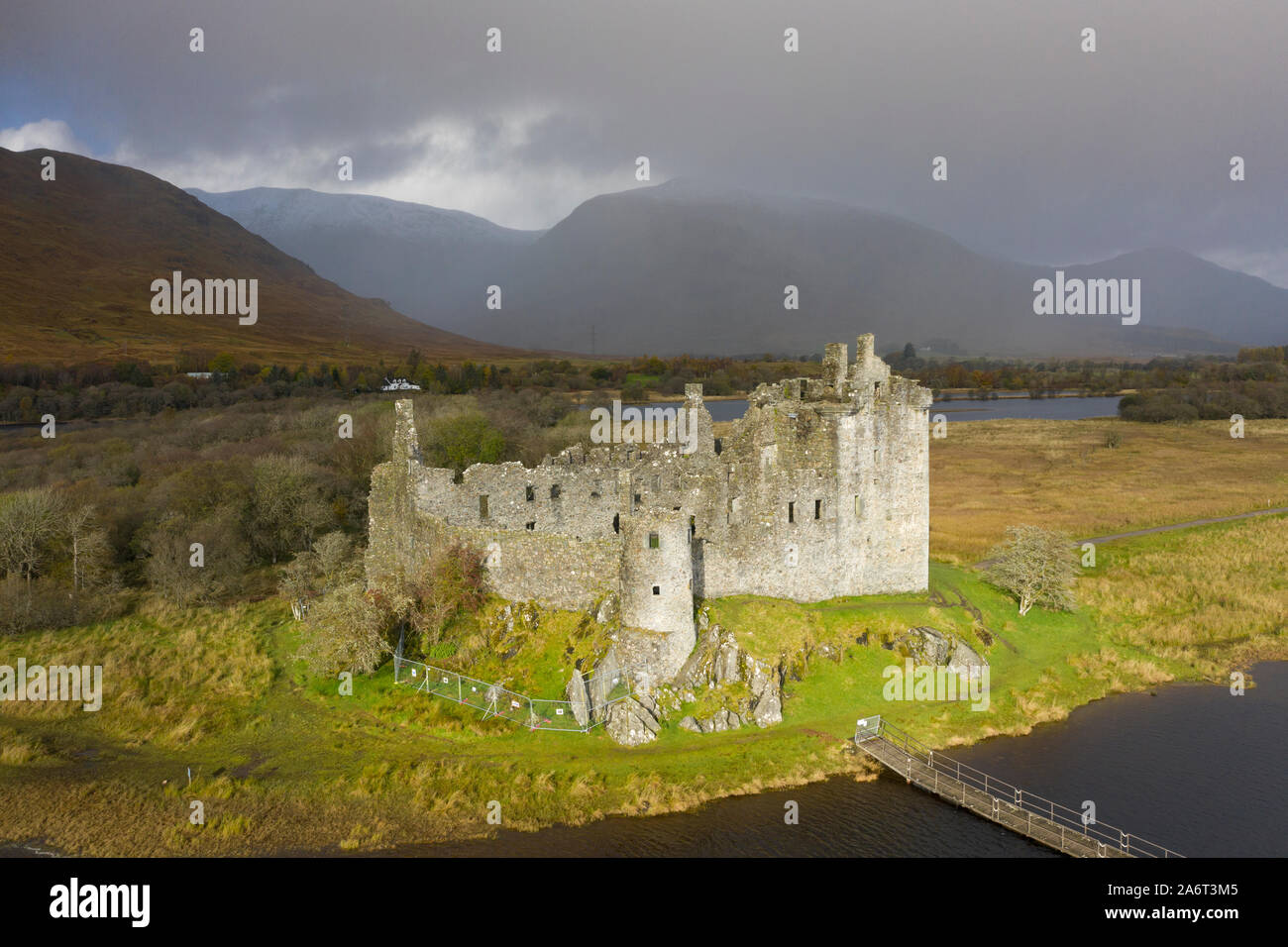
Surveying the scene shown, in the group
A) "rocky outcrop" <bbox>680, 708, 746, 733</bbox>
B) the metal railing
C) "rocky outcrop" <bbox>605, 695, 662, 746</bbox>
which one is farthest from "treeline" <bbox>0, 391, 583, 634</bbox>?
"rocky outcrop" <bbox>680, 708, 746, 733</bbox>

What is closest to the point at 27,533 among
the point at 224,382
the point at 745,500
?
the point at 745,500

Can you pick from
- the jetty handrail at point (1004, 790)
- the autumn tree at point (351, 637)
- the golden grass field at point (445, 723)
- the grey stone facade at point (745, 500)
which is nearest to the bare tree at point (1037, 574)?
the golden grass field at point (445, 723)

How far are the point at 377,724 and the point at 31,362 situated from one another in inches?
4047

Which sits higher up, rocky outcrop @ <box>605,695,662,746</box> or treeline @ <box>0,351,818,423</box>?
treeline @ <box>0,351,818,423</box>

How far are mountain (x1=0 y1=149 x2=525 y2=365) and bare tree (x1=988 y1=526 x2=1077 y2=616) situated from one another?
395 feet

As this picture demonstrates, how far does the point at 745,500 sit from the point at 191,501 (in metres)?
38.8

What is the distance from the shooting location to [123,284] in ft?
476

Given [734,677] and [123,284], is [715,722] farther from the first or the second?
[123,284]

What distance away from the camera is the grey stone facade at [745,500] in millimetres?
32531

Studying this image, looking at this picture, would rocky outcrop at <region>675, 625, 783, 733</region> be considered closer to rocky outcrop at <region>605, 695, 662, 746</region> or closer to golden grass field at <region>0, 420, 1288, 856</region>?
golden grass field at <region>0, 420, 1288, 856</region>

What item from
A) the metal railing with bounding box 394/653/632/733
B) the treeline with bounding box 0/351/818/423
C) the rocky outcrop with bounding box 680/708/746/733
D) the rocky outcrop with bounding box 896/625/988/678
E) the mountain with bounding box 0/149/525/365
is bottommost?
the rocky outcrop with bounding box 680/708/746/733

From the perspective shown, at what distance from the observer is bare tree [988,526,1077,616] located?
39000 mm

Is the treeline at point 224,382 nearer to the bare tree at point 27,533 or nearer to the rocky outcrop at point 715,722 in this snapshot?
the bare tree at point 27,533

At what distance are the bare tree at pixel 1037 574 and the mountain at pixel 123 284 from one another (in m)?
120
